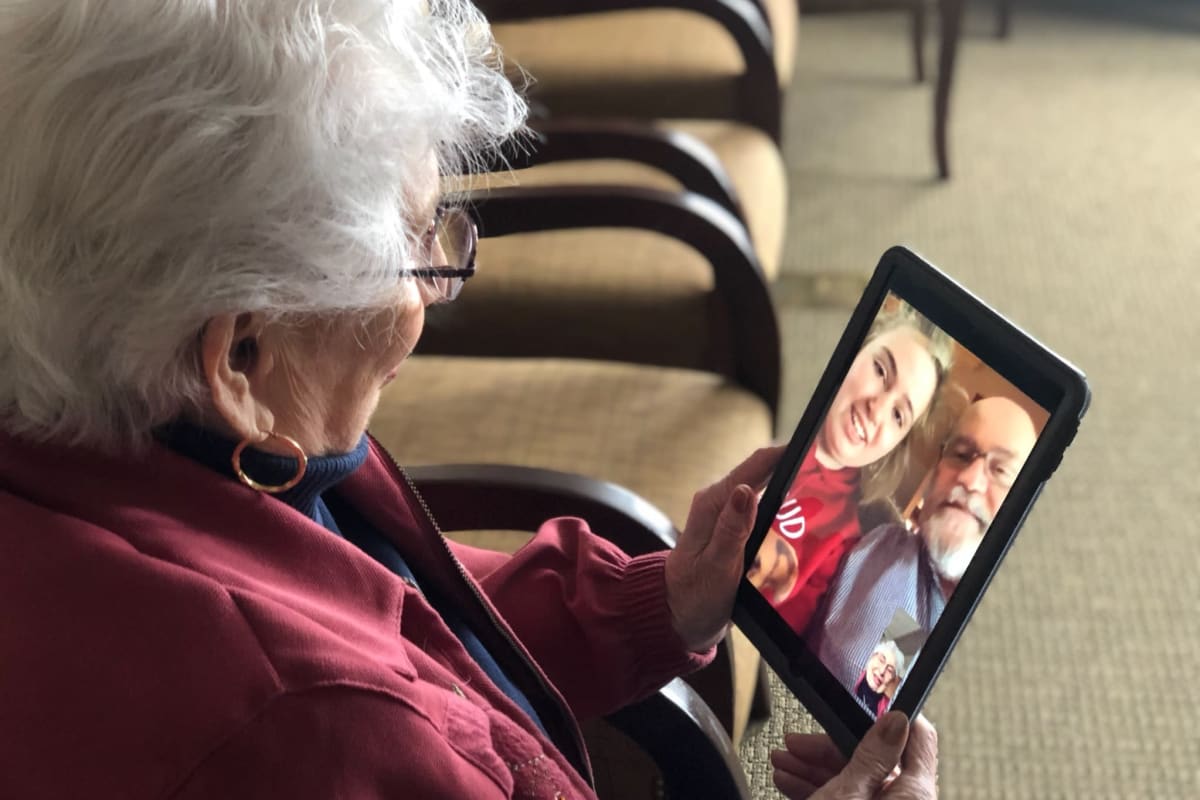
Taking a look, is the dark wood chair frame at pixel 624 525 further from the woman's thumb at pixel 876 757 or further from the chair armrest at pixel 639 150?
the chair armrest at pixel 639 150

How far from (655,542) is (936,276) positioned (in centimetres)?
36

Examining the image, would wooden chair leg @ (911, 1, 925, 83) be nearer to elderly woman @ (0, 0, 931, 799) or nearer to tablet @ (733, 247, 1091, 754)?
tablet @ (733, 247, 1091, 754)

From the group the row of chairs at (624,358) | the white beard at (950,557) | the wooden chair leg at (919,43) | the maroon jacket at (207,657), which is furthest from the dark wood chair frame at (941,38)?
the maroon jacket at (207,657)

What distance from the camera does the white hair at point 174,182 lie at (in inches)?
20.9

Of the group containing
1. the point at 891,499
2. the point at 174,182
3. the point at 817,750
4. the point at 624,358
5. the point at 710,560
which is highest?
the point at 174,182

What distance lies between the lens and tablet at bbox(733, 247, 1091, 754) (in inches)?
26.0

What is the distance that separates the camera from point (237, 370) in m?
0.62

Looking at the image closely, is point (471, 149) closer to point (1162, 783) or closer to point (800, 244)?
point (1162, 783)

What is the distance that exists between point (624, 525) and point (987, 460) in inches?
15.0

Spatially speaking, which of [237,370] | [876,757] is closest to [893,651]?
[876,757]

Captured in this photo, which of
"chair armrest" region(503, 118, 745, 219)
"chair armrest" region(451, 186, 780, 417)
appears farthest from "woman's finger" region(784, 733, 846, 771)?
"chair armrest" region(503, 118, 745, 219)

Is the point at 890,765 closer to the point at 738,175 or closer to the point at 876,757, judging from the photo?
the point at 876,757

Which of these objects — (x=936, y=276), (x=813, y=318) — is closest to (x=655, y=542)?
(x=936, y=276)

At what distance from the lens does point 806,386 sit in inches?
81.3
